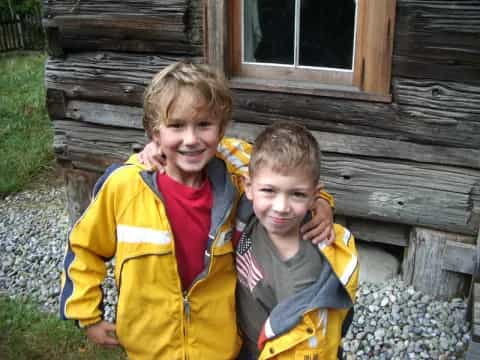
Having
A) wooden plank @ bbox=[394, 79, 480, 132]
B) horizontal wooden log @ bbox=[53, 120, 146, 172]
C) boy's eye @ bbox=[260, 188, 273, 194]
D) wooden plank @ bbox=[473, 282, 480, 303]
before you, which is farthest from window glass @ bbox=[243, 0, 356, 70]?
boy's eye @ bbox=[260, 188, 273, 194]

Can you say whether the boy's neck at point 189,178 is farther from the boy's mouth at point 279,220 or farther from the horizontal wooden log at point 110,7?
the horizontal wooden log at point 110,7

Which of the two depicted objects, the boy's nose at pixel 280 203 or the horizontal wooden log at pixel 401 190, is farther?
the horizontal wooden log at pixel 401 190

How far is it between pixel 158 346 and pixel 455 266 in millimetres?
2211

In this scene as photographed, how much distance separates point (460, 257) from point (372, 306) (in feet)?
2.00

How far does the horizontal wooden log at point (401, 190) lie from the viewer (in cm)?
350

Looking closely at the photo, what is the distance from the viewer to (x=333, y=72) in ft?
11.9

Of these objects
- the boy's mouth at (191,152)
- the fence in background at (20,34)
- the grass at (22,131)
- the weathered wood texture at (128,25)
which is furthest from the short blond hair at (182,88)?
the fence in background at (20,34)

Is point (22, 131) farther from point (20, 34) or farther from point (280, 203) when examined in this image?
point (20, 34)

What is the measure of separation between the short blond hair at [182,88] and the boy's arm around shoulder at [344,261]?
54 centimetres

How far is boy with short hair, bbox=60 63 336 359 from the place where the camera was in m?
1.94

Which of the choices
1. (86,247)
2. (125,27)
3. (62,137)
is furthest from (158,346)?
(62,137)

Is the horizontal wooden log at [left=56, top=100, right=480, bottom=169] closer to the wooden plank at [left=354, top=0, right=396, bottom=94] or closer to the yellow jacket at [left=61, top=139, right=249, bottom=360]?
the wooden plank at [left=354, top=0, right=396, bottom=94]

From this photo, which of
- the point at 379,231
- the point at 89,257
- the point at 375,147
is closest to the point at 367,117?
the point at 375,147

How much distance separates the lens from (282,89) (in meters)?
3.64
